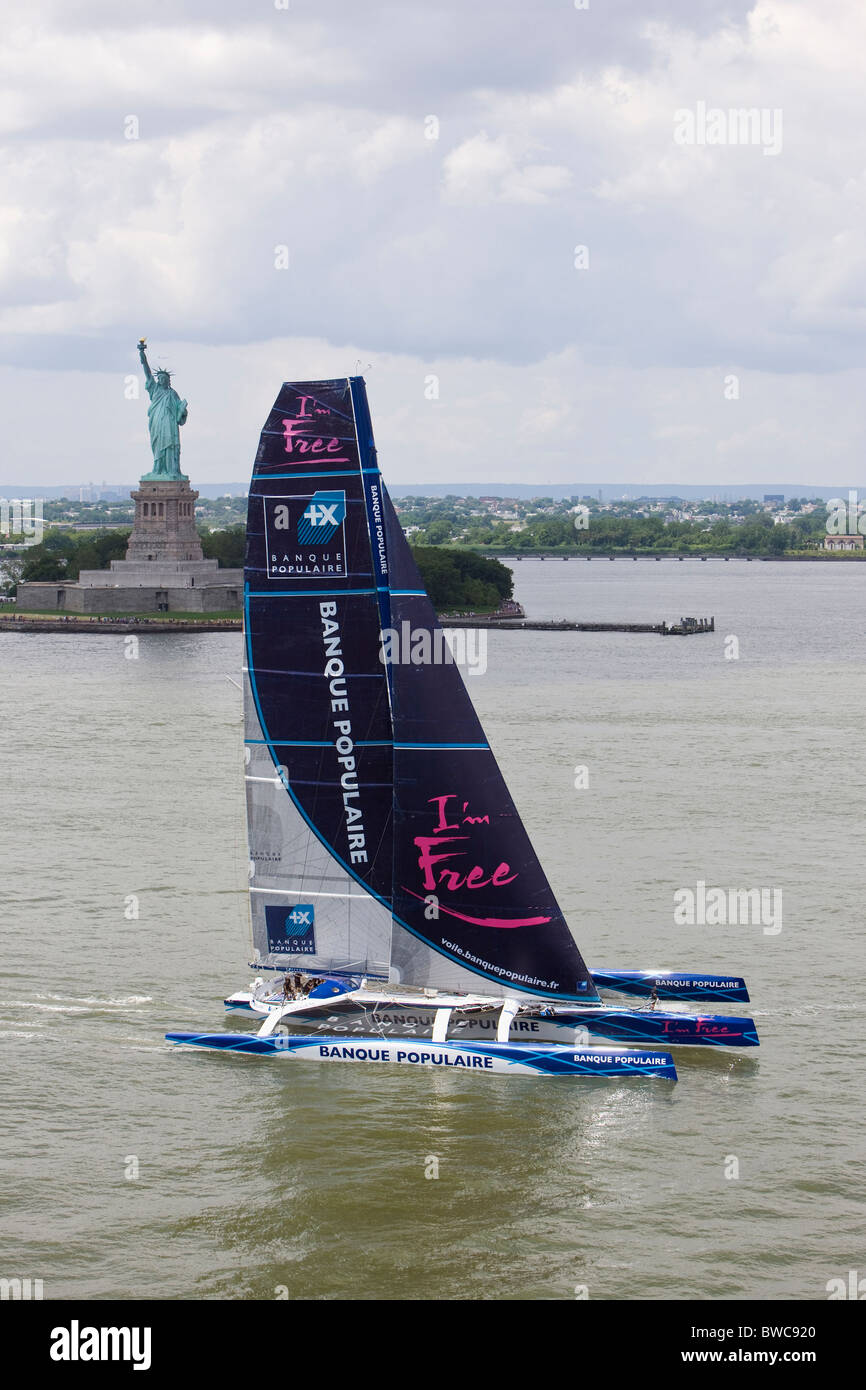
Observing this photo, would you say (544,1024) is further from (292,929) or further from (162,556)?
(162,556)

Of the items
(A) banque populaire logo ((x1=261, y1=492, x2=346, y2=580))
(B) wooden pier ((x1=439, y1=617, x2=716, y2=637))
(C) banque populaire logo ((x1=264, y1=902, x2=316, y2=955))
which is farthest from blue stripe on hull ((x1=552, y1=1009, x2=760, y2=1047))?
(B) wooden pier ((x1=439, y1=617, x2=716, y2=637))

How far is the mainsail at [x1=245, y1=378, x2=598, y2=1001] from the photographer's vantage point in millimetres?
19688

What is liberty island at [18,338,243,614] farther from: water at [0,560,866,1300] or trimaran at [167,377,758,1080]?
trimaran at [167,377,758,1080]

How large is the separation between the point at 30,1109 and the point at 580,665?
204 ft

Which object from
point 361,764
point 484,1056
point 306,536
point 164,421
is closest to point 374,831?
point 361,764

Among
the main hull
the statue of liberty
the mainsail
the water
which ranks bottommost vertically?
the water

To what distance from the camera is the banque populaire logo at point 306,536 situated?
19.8 meters

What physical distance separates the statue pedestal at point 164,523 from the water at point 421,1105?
61068 millimetres

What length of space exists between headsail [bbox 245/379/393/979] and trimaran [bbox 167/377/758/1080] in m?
0.02

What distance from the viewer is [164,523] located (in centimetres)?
10288

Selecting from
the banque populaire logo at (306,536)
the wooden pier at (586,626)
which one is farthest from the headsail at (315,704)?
the wooden pier at (586,626)

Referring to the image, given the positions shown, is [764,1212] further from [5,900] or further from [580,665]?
[580,665]

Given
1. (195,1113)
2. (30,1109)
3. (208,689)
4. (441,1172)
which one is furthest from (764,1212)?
(208,689)

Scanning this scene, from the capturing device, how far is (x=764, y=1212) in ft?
55.4
